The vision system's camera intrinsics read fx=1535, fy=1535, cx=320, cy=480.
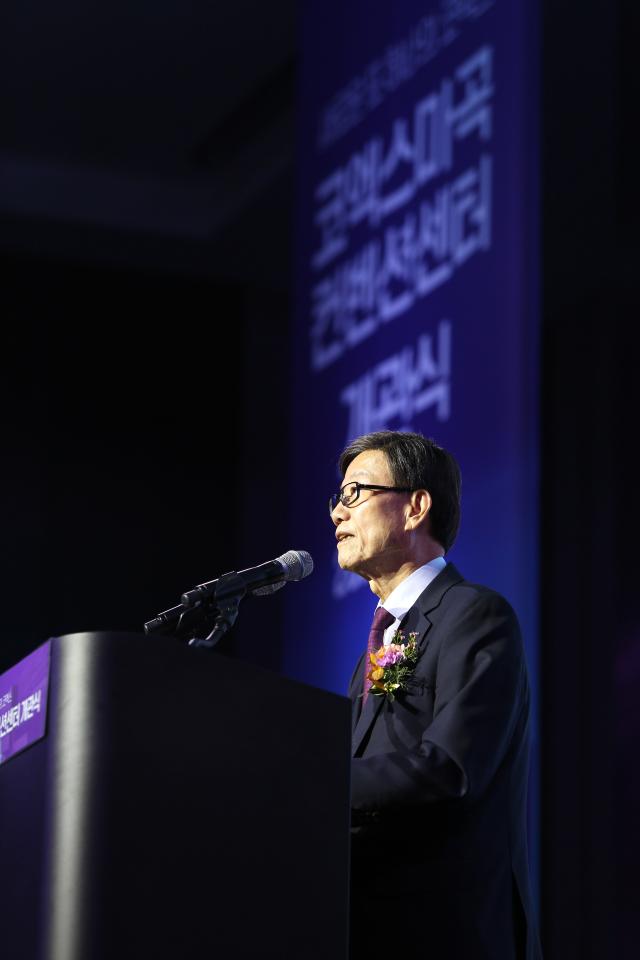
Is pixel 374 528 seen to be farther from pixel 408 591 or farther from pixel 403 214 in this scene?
pixel 403 214

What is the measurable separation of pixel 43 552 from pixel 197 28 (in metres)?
2.68

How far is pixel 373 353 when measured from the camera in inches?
179

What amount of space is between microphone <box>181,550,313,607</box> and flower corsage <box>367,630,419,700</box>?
201 millimetres

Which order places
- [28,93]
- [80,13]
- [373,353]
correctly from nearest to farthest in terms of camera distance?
[373,353], [80,13], [28,93]

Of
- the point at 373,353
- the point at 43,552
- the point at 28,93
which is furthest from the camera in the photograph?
the point at 43,552

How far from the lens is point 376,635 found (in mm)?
2492

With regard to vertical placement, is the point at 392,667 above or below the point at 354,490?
below

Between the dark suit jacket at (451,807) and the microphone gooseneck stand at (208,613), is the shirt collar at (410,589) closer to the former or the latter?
the dark suit jacket at (451,807)

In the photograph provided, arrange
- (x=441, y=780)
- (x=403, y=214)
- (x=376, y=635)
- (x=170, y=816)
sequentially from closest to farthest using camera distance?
(x=170, y=816) < (x=441, y=780) < (x=376, y=635) < (x=403, y=214)

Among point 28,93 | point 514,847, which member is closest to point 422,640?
point 514,847

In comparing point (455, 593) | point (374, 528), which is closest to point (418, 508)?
point (374, 528)

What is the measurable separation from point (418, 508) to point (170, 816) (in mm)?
→ 921

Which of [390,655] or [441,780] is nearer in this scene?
[441,780]

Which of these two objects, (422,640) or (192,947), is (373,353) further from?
(192,947)
